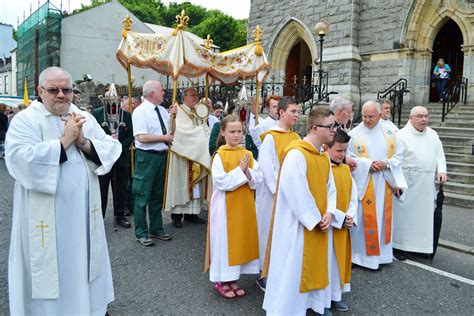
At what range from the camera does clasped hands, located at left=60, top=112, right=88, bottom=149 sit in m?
2.63

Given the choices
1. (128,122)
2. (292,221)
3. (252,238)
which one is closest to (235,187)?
(252,238)

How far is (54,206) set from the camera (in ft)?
8.75

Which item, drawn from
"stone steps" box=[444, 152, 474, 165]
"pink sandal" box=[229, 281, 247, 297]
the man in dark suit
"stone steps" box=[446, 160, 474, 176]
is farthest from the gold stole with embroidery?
"stone steps" box=[444, 152, 474, 165]

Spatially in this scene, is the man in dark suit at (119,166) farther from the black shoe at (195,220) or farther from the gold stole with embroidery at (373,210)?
the gold stole with embroidery at (373,210)

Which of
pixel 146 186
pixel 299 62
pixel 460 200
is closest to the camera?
pixel 146 186

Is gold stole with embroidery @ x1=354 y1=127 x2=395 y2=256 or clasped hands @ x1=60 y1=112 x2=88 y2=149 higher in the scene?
clasped hands @ x1=60 y1=112 x2=88 y2=149

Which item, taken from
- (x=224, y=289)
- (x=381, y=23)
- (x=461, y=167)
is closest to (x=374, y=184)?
(x=224, y=289)

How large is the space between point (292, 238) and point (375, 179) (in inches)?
80.2

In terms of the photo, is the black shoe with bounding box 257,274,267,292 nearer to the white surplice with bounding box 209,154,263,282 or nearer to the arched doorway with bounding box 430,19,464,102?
the white surplice with bounding box 209,154,263,282

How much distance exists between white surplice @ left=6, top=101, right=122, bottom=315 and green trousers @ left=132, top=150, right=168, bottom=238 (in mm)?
2072

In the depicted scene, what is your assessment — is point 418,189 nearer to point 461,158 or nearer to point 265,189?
point 265,189

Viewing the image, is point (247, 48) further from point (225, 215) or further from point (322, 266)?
point (322, 266)

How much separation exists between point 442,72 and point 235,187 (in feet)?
37.9

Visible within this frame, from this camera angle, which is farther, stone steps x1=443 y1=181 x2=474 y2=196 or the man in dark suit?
stone steps x1=443 y1=181 x2=474 y2=196
